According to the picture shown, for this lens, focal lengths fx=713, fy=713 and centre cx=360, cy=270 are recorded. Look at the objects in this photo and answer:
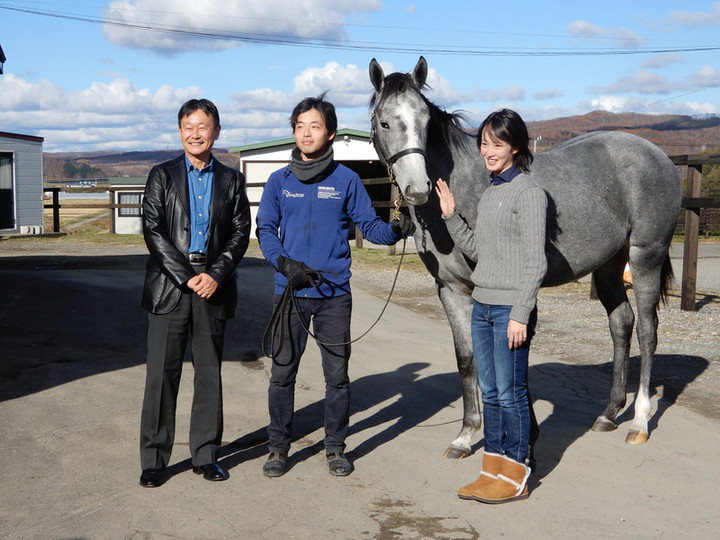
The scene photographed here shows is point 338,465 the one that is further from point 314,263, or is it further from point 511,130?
point 511,130

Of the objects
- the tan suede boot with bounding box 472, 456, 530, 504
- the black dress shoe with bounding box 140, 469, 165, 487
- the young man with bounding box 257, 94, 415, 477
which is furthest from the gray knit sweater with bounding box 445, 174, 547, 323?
the black dress shoe with bounding box 140, 469, 165, 487

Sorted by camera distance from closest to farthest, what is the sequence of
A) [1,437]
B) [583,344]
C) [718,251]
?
[1,437], [583,344], [718,251]

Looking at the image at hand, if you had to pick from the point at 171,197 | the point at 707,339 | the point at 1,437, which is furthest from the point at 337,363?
the point at 707,339

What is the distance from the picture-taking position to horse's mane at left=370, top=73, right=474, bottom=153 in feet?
12.5

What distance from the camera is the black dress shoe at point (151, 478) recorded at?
142 inches

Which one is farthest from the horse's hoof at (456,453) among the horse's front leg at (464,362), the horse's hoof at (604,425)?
the horse's hoof at (604,425)

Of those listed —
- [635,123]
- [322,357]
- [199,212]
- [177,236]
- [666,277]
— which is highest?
[635,123]

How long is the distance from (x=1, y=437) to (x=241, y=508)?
1.72 m

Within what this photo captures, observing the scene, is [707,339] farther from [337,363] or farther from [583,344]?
[337,363]

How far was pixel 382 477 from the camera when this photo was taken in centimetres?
387

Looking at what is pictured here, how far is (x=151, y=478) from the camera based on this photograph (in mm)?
3613

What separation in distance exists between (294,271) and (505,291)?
1092mm

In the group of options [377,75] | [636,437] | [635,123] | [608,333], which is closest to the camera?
[377,75]

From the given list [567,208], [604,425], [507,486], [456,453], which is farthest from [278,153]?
[507,486]
